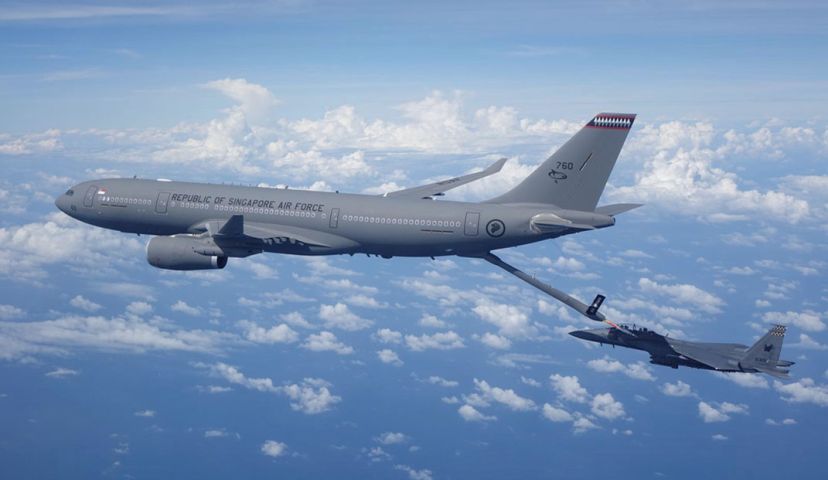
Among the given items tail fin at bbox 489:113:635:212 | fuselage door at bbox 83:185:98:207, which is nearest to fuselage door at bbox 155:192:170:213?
fuselage door at bbox 83:185:98:207

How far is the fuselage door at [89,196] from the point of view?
59219mm

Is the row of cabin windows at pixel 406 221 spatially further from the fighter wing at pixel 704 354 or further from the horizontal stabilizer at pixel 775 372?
the horizontal stabilizer at pixel 775 372

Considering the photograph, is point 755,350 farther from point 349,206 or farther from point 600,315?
point 349,206

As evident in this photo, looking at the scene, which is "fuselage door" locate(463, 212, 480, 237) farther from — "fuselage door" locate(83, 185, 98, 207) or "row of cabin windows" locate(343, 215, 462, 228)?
"fuselage door" locate(83, 185, 98, 207)

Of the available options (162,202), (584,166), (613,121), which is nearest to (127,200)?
(162,202)

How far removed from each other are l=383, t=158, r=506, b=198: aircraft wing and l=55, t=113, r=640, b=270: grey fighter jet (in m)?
7.38

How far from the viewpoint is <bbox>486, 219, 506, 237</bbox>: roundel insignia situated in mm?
49438

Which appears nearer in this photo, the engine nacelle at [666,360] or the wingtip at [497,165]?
the engine nacelle at [666,360]

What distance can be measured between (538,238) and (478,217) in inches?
184

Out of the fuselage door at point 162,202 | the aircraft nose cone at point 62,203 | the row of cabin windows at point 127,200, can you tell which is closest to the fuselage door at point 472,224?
the fuselage door at point 162,202

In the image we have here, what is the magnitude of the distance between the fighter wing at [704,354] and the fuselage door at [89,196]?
163 ft

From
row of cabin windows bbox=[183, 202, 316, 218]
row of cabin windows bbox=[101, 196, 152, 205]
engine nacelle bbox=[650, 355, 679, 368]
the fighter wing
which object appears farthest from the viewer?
row of cabin windows bbox=[101, 196, 152, 205]

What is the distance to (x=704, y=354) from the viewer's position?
51062 mm

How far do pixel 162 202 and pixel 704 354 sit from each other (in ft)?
149
